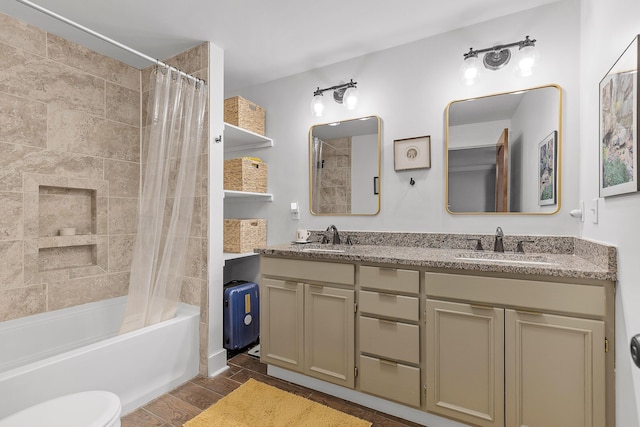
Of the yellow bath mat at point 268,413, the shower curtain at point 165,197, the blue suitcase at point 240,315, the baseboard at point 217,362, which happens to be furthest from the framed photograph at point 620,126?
the baseboard at point 217,362

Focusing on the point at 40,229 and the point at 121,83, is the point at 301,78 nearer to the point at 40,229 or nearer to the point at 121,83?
the point at 121,83

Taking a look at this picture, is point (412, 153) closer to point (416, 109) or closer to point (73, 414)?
point (416, 109)

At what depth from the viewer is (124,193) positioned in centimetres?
262

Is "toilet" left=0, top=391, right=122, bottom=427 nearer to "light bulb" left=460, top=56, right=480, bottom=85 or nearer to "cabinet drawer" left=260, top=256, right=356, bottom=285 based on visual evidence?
"cabinet drawer" left=260, top=256, right=356, bottom=285

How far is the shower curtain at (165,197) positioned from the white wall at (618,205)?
7.69ft

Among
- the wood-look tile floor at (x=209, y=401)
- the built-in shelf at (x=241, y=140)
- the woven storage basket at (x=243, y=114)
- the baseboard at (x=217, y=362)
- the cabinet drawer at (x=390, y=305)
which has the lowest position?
the wood-look tile floor at (x=209, y=401)

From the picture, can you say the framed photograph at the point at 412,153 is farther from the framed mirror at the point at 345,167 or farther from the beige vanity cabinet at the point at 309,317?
the beige vanity cabinet at the point at 309,317

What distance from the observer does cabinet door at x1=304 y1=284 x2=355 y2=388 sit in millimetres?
1848

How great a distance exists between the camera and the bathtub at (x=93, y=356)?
145 cm

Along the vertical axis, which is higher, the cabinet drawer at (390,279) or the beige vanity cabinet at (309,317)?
the cabinet drawer at (390,279)

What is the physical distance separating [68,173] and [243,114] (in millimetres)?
1425

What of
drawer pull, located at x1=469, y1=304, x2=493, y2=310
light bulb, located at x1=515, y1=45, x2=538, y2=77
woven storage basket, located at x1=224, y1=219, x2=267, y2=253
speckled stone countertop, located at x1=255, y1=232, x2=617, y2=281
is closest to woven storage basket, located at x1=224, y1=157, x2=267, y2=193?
woven storage basket, located at x1=224, y1=219, x2=267, y2=253

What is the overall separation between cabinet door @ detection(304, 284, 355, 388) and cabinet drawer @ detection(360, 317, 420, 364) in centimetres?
9

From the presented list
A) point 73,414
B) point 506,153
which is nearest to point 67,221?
point 73,414
